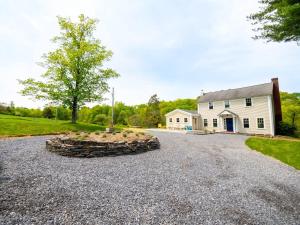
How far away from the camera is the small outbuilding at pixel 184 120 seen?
1117 inches

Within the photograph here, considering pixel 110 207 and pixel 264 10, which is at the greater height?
pixel 264 10

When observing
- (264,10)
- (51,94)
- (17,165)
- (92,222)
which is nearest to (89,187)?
(92,222)

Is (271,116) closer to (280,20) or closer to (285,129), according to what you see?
(285,129)

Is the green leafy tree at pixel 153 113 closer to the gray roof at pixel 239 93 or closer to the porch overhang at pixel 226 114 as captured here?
the gray roof at pixel 239 93

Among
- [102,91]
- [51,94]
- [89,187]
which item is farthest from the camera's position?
[102,91]

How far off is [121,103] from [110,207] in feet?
256

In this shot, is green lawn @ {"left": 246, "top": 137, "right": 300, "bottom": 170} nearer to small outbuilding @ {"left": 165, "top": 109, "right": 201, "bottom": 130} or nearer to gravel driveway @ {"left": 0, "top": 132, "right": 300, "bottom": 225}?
gravel driveway @ {"left": 0, "top": 132, "right": 300, "bottom": 225}

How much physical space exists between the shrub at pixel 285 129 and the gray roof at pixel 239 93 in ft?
16.0

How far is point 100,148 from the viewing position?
9383 millimetres

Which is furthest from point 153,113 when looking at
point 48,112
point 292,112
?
point 48,112

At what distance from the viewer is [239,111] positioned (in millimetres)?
24438

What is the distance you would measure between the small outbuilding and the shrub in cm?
1104

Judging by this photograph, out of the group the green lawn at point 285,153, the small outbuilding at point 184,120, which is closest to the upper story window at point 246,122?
the small outbuilding at point 184,120

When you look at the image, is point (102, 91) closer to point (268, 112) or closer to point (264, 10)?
point (264, 10)
